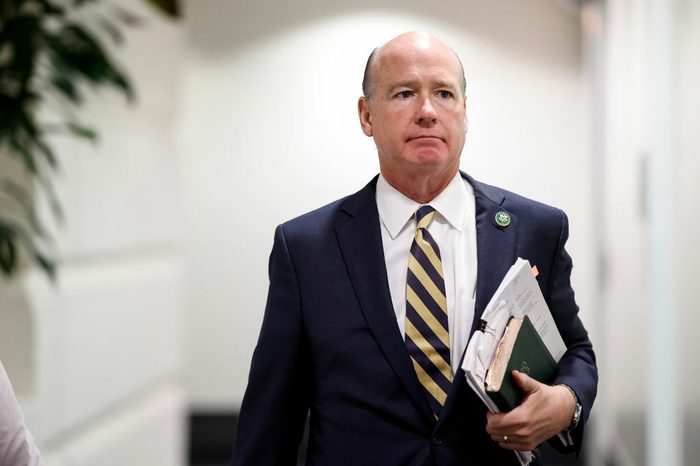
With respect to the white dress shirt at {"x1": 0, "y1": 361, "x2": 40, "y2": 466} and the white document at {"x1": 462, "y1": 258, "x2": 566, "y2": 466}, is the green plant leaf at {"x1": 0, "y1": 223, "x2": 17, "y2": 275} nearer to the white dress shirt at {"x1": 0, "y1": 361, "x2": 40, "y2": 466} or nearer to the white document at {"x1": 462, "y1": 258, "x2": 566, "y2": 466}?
the white dress shirt at {"x1": 0, "y1": 361, "x2": 40, "y2": 466}

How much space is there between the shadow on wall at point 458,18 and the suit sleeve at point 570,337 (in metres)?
0.19

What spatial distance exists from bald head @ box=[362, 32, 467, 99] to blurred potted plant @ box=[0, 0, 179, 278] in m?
1.33

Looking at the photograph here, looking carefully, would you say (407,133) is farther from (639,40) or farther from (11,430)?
(639,40)

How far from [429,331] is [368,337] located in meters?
0.05

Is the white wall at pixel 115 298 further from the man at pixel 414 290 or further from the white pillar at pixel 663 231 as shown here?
the man at pixel 414 290

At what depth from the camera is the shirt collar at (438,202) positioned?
30.9 inches

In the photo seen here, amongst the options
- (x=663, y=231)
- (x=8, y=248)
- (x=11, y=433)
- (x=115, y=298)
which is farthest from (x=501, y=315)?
(x=115, y=298)

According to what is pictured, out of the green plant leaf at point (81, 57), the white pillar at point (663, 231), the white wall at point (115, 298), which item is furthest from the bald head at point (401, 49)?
the white pillar at point (663, 231)

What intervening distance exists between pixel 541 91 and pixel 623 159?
7.31 feet

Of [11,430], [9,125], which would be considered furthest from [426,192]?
[9,125]

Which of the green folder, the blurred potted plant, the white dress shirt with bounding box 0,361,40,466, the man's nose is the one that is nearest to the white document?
the green folder

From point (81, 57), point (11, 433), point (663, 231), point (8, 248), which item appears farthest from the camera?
point (663, 231)

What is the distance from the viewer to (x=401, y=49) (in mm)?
754

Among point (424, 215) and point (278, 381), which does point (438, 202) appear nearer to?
point (424, 215)
